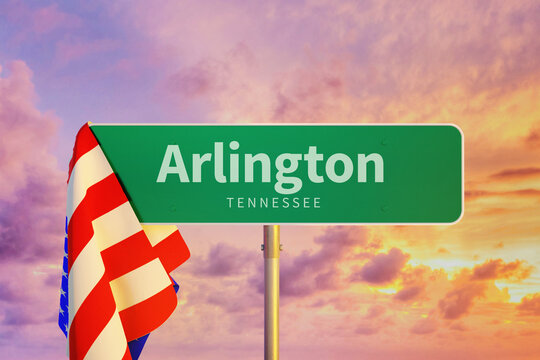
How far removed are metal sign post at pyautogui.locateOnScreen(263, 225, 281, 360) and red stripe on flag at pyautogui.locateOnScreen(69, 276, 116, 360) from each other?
41.7 inches

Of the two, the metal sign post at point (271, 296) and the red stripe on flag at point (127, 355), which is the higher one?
the metal sign post at point (271, 296)

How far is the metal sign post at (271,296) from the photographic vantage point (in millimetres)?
3787

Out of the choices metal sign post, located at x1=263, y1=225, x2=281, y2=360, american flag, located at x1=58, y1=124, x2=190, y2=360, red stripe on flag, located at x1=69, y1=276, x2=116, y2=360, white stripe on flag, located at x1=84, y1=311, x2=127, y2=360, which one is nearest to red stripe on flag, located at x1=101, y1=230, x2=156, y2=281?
american flag, located at x1=58, y1=124, x2=190, y2=360

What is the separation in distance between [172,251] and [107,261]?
1.98ft

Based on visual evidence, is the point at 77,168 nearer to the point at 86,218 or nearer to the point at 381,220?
the point at 86,218

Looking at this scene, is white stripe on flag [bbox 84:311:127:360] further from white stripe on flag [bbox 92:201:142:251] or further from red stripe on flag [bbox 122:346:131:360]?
white stripe on flag [bbox 92:201:142:251]

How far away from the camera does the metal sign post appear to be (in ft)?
12.4

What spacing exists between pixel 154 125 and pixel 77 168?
630 millimetres

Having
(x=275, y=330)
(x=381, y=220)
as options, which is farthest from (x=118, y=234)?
(x=381, y=220)

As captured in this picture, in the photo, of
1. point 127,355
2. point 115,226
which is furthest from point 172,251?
point 127,355

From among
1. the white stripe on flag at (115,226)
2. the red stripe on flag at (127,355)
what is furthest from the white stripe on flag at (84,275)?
the red stripe on flag at (127,355)

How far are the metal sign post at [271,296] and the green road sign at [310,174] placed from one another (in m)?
0.17

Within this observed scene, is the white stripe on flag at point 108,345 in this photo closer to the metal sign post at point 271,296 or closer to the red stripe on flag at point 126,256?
the red stripe on flag at point 126,256

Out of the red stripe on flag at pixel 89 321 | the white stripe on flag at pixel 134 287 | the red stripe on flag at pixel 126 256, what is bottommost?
the red stripe on flag at pixel 89 321
